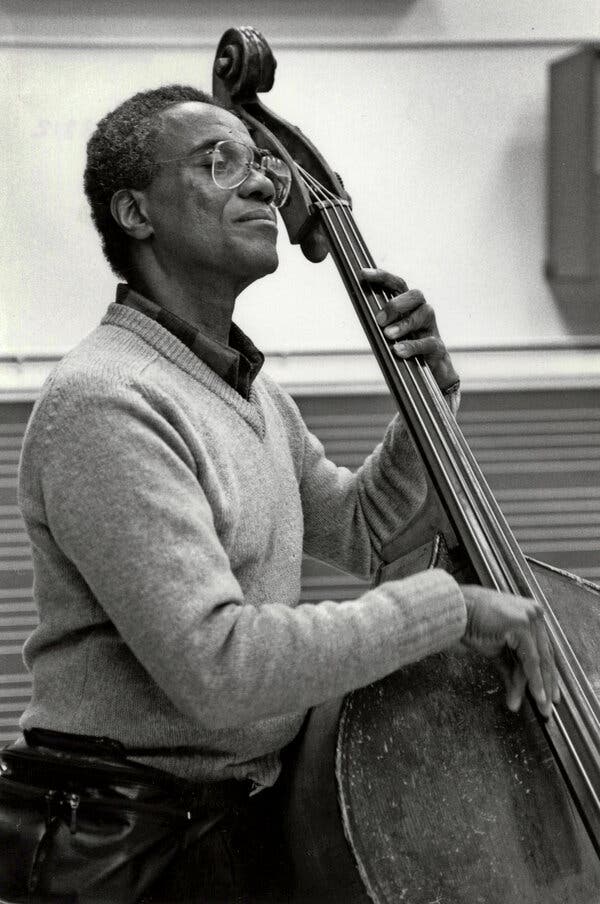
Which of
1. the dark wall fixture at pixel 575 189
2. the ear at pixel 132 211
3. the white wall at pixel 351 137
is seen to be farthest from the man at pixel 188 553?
the dark wall fixture at pixel 575 189

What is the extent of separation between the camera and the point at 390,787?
1123 millimetres

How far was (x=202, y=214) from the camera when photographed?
55.4 inches

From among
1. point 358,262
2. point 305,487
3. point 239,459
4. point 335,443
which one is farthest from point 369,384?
point 239,459

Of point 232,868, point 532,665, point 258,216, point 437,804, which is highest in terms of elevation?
point 258,216

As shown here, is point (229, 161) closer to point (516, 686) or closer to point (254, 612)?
point (254, 612)

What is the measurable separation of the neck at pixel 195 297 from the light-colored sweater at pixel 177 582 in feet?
0.33

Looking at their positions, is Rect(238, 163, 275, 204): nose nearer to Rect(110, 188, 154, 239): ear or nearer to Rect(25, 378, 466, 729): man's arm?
Rect(110, 188, 154, 239): ear

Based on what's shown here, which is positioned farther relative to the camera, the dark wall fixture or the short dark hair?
the dark wall fixture

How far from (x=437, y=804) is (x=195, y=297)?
696mm

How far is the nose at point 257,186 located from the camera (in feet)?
4.70

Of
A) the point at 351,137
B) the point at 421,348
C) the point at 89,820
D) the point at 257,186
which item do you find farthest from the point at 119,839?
the point at 351,137

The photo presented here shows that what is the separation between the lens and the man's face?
4.61 feet


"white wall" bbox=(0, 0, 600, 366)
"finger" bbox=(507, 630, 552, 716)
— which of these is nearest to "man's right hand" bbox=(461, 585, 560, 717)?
"finger" bbox=(507, 630, 552, 716)

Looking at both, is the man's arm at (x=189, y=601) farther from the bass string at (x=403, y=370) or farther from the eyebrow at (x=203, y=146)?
the eyebrow at (x=203, y=146)
